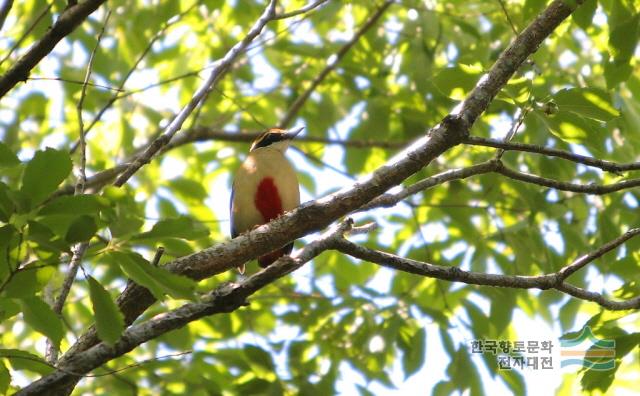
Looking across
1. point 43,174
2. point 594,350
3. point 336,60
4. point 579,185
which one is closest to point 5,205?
point 43,174

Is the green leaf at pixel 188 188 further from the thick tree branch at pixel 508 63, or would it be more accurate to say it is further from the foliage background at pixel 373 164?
the thick tree branch at pixel 508 63

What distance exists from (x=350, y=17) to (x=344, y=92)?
1040 mm

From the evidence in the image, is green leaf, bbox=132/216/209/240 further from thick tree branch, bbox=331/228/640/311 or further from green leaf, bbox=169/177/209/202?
green leaf, bbox=169/177/209/202

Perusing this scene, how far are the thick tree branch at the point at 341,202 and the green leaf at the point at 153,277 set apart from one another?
3.10 ft

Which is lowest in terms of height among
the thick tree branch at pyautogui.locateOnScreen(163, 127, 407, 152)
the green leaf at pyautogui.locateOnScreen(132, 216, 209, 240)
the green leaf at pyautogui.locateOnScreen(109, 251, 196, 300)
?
the green leaf at pyautogui.locateOnScreen(109, 251, 196, 300)

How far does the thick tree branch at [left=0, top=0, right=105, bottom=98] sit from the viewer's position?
3.18 m

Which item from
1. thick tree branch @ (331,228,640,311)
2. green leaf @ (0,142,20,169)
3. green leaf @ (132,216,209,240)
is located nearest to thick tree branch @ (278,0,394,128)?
thick tree branch @ (331,228,640,311)

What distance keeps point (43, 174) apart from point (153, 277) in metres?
0.44

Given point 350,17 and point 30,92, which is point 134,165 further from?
point 350,17

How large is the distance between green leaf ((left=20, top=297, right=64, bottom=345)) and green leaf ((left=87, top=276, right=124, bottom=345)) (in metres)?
0.17

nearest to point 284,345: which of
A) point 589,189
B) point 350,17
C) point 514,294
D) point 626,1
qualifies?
point 514,294

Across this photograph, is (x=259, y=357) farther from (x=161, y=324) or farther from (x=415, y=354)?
(x=161, y=324)

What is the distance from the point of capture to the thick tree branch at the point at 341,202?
340cm

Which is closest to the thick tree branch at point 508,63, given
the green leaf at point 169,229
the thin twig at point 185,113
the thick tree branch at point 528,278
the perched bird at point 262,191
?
the thick tree branch at point 528,278
